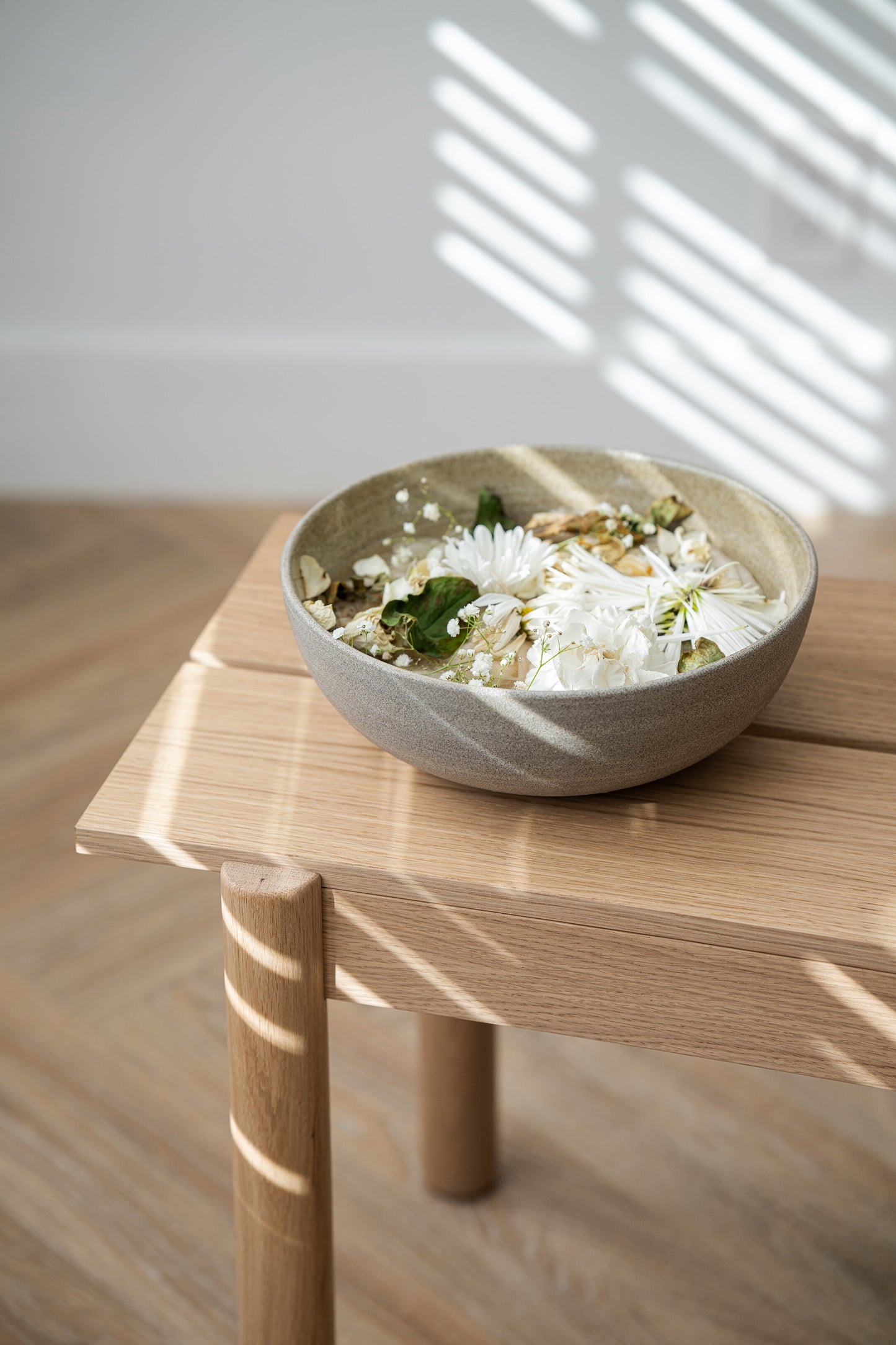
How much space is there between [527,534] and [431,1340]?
25.8 inches

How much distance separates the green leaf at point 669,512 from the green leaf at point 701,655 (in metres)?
0.15

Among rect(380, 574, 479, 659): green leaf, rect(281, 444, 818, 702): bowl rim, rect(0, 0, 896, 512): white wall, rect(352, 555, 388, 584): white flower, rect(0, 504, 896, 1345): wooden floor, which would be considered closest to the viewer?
rect(281, 444, 818, 702): bowl rim

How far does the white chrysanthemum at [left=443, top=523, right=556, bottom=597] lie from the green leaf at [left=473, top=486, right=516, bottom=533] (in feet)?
0.28

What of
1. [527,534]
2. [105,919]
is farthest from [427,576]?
[105,919]

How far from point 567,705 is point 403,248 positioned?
1.80m

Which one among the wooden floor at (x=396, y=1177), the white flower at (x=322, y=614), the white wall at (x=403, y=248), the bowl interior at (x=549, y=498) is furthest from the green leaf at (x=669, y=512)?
the white wall at (x=403, y=248)

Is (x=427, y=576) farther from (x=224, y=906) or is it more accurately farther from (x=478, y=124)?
(x=478, y=124)

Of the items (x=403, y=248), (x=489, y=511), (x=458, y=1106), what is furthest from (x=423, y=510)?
(x=403, y=248)

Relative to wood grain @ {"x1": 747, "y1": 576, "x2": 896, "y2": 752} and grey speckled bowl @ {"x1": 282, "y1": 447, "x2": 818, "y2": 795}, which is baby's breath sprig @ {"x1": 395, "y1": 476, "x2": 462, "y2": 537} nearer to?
grey speckled bowl @ {"x1": 282, "y1": 447, "x2": 818, "y2": 795}

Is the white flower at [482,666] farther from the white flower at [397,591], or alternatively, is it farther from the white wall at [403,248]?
the white wall at [403,248]

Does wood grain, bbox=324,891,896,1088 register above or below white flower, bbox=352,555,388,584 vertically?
below

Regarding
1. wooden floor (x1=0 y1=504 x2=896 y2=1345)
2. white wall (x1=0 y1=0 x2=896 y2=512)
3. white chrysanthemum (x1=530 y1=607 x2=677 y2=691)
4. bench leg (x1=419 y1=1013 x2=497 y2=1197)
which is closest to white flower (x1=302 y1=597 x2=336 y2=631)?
white chrysanthemum (x1=530 y1=607 x2=677 y2=691)

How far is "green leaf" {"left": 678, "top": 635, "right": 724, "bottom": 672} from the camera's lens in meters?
0.65

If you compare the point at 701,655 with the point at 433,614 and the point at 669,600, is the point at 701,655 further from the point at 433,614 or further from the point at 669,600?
the point at 433,614
